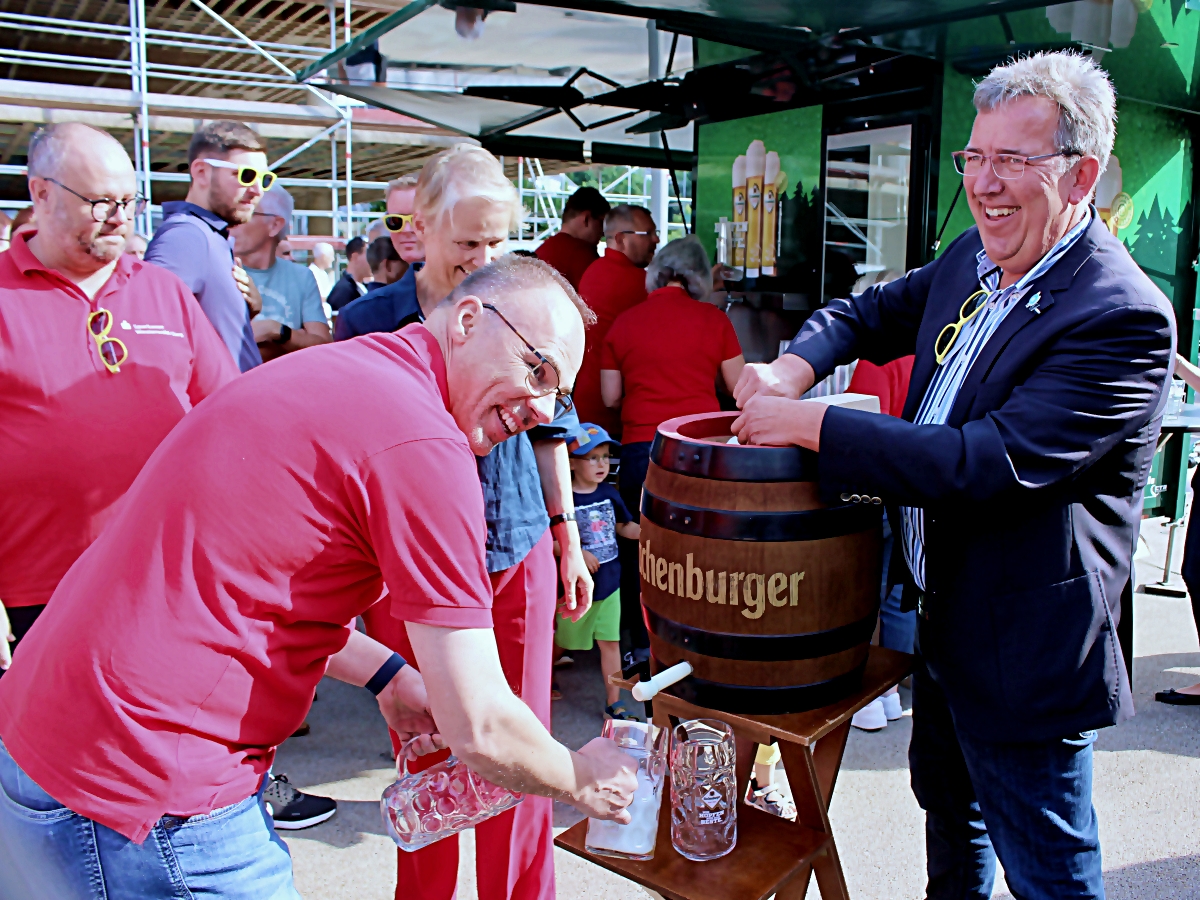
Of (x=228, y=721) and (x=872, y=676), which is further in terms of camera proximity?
(x=872, y=676)

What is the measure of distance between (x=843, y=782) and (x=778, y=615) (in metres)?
2.01

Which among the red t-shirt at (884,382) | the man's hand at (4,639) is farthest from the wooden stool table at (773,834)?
the red t-shirt at (884,382)

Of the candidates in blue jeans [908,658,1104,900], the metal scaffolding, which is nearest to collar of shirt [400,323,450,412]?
blue jeans [908,658,1104,900]

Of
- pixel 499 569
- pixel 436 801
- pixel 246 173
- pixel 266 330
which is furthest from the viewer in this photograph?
pixel 266 330

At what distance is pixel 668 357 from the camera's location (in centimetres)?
410

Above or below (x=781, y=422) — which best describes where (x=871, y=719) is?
below

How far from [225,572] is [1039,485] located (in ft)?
4.05

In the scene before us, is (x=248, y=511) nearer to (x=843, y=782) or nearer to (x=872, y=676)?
(x=872, y=676)

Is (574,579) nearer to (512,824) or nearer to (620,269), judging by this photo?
(512,824)

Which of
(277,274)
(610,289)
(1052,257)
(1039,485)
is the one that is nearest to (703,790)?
(1039,485)

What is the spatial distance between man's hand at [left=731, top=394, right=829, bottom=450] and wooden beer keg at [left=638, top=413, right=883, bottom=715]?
0.03m

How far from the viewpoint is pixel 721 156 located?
7184 millimetres

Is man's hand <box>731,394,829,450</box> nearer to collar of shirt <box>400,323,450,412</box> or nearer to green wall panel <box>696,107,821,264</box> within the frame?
collar of shirt <box>400,323,450,412</box>

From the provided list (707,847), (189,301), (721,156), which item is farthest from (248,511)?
(721,156)
